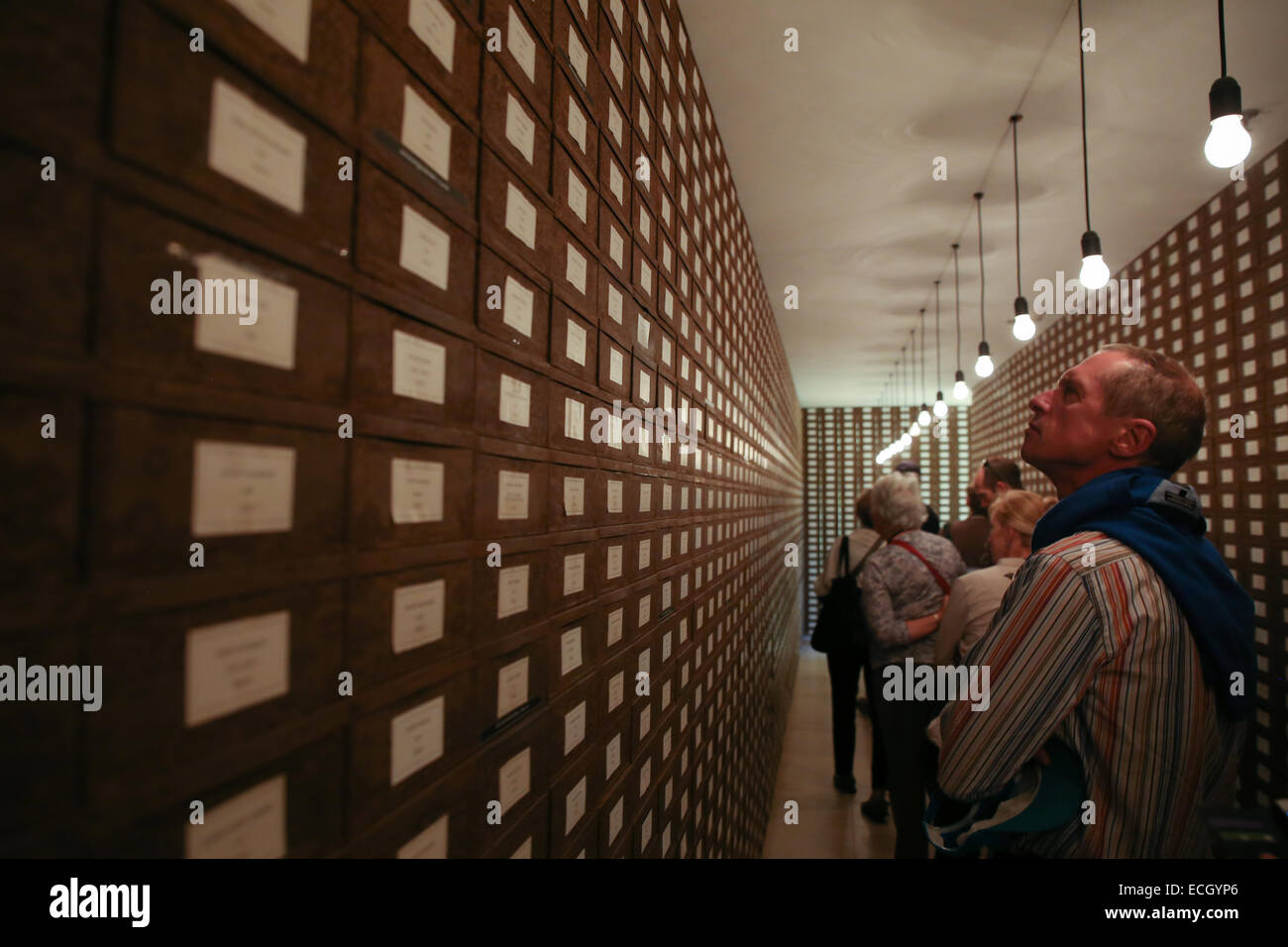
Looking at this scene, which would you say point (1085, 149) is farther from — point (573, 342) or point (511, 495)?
point (511, 495)

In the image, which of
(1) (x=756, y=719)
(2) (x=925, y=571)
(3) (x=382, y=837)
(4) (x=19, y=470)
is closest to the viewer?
(4) (x=19, y=470)

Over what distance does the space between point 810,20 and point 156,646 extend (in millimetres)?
2341

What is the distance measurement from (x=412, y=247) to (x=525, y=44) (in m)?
0.42

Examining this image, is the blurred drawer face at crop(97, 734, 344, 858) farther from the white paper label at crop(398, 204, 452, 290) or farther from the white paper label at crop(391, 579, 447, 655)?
the white paper label at crop(398, 204, 452, 290)

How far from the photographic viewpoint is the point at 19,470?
34 centimetres

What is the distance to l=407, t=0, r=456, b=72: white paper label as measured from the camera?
0.61 meters

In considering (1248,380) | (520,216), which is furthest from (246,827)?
(1248,380)

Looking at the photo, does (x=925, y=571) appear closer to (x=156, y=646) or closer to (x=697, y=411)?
(x=697, y=411)

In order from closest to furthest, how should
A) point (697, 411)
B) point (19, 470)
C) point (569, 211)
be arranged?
point (19, 470)
point (569, 211)
point (697, 411)

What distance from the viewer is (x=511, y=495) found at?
0.79 meters

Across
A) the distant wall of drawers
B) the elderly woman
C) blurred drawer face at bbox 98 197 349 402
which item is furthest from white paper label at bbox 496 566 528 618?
the elderly woman
